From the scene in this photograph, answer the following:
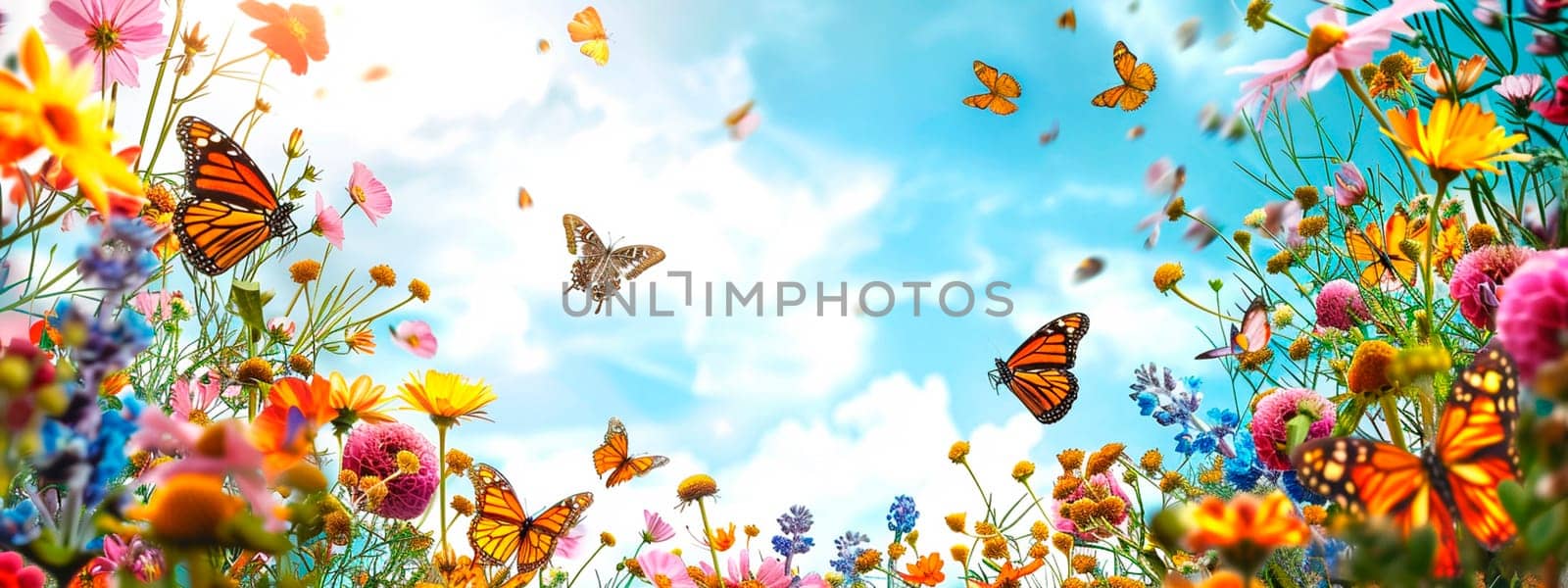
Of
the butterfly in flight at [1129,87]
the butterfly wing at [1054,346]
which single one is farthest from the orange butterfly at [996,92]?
the butterfly wing at [1054,346]

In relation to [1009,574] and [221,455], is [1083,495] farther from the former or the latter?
[221,455]

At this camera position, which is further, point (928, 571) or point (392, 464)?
point (928, 571)

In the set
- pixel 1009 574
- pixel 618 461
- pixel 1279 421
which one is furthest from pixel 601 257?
pixel 1279 421

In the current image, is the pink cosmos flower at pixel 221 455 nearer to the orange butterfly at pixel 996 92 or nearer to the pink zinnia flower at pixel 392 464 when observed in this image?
the pink zinnia flower at pixel 392 464

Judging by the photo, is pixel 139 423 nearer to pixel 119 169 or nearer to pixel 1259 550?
pixel 119 169

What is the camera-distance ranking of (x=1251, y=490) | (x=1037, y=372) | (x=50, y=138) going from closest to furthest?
(x=50, y=138) → (x=1251, y=490) → (x=1037, y=372)

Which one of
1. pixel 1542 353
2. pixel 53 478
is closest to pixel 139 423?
pixel 53 478
